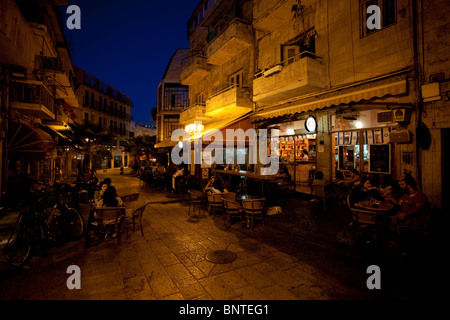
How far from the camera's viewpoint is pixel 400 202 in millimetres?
5523

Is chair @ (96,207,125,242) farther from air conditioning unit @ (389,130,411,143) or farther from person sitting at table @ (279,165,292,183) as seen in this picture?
air conditioning unit @ (389,130,411,143)

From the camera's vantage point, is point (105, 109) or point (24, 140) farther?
point (105, 109)

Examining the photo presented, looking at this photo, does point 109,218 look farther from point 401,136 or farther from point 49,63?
point 49,63

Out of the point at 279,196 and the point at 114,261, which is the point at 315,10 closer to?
the point at 279,196

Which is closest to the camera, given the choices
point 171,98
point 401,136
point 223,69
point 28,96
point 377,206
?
point 377,206

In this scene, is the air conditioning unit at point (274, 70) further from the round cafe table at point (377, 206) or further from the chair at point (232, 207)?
the round cafe table at point (377, 206)

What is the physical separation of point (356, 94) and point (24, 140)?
1189 centimetres

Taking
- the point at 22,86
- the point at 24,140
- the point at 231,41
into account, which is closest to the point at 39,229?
the point at 24,140

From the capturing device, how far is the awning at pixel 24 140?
25.5ft

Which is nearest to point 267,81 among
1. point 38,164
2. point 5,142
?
point 5,142

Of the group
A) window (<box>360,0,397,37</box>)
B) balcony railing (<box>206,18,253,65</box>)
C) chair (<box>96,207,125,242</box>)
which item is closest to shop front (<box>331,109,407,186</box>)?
window (<box>360,0,397,37</box>)

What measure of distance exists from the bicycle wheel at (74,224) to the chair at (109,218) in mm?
462

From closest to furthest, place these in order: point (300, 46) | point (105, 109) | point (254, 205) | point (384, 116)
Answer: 1. point (254, 205)
2. point (384, 116)
3. point (300, 46)
4. point (105, 109)

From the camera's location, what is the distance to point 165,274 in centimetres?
406
